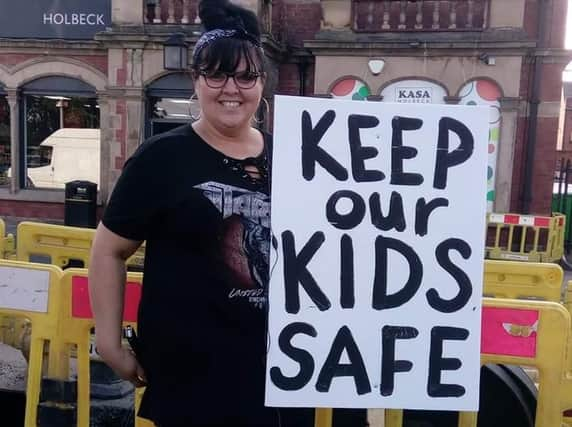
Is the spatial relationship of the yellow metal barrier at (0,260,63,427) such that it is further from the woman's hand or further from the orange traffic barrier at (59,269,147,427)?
the woman's hand

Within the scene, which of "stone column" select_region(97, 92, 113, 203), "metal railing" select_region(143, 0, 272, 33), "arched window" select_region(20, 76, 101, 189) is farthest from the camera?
"arched window" select_region(20, 76, 101, 189)

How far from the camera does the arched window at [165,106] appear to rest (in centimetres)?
1116

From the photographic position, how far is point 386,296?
1817 mm

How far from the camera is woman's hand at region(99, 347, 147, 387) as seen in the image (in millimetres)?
1786


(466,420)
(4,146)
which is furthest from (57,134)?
(466,420)

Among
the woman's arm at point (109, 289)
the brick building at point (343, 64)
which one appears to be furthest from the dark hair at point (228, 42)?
the brick building at point (343, 64)

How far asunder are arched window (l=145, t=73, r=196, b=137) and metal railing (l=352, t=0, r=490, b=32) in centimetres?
Answer: 336

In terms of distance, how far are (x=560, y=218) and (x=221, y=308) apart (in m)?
10.3

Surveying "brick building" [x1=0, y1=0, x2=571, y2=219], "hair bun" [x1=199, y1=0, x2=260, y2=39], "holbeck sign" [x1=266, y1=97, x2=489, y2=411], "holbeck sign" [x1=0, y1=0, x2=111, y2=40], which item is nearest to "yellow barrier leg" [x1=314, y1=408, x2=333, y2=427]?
"holbeck sign" [x1=266, y1=97, x2=489, y2=411]

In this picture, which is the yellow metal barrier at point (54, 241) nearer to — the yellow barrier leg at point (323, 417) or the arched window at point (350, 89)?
the yellow barrier leg at point (323, 417)


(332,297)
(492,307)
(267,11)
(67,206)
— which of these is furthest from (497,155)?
(332,297)

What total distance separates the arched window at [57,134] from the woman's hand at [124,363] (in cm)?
1096

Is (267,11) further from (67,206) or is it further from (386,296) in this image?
(386,296)

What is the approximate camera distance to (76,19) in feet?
38.8
